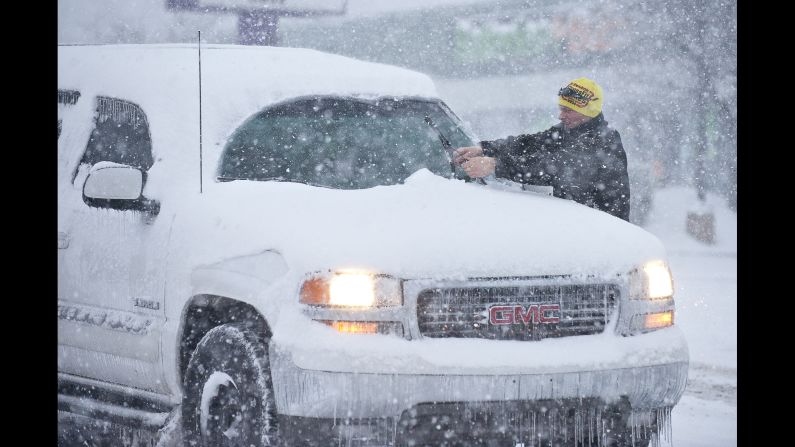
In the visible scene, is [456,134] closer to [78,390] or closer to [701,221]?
[78,390]

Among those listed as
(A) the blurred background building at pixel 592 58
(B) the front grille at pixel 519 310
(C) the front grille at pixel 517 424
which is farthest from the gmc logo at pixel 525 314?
(A) the blurred background building at pixel 592 58

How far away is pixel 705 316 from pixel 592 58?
1655 cm

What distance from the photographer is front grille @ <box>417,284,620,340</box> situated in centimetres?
437

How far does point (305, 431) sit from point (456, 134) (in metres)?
2.53

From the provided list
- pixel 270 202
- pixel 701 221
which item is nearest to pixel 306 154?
pixel 270 202

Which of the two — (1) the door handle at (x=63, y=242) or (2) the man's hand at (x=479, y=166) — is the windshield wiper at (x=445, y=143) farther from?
(1) the door handle at (x=63, y=242)

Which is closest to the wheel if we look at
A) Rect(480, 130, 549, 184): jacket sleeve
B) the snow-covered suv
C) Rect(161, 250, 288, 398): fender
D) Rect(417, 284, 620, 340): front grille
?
the snow-covered suv

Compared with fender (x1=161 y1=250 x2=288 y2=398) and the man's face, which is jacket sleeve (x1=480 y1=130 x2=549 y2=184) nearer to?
the man's face

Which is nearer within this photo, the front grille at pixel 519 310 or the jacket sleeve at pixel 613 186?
the front grille at pixel 519 310

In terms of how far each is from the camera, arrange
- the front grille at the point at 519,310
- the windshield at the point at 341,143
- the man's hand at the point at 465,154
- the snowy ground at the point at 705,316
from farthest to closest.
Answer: the snowy ground at the point at 705,316 < the man's hand at the point at 465,154 < the windshield at the point at 341,143 < the front grille at the point at 519,310

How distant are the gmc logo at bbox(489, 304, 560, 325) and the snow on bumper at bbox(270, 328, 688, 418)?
0.09 meters

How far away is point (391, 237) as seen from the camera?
14.6 ft

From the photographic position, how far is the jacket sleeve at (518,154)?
5.89 metres

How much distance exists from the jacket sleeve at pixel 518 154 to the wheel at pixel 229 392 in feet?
6.12
